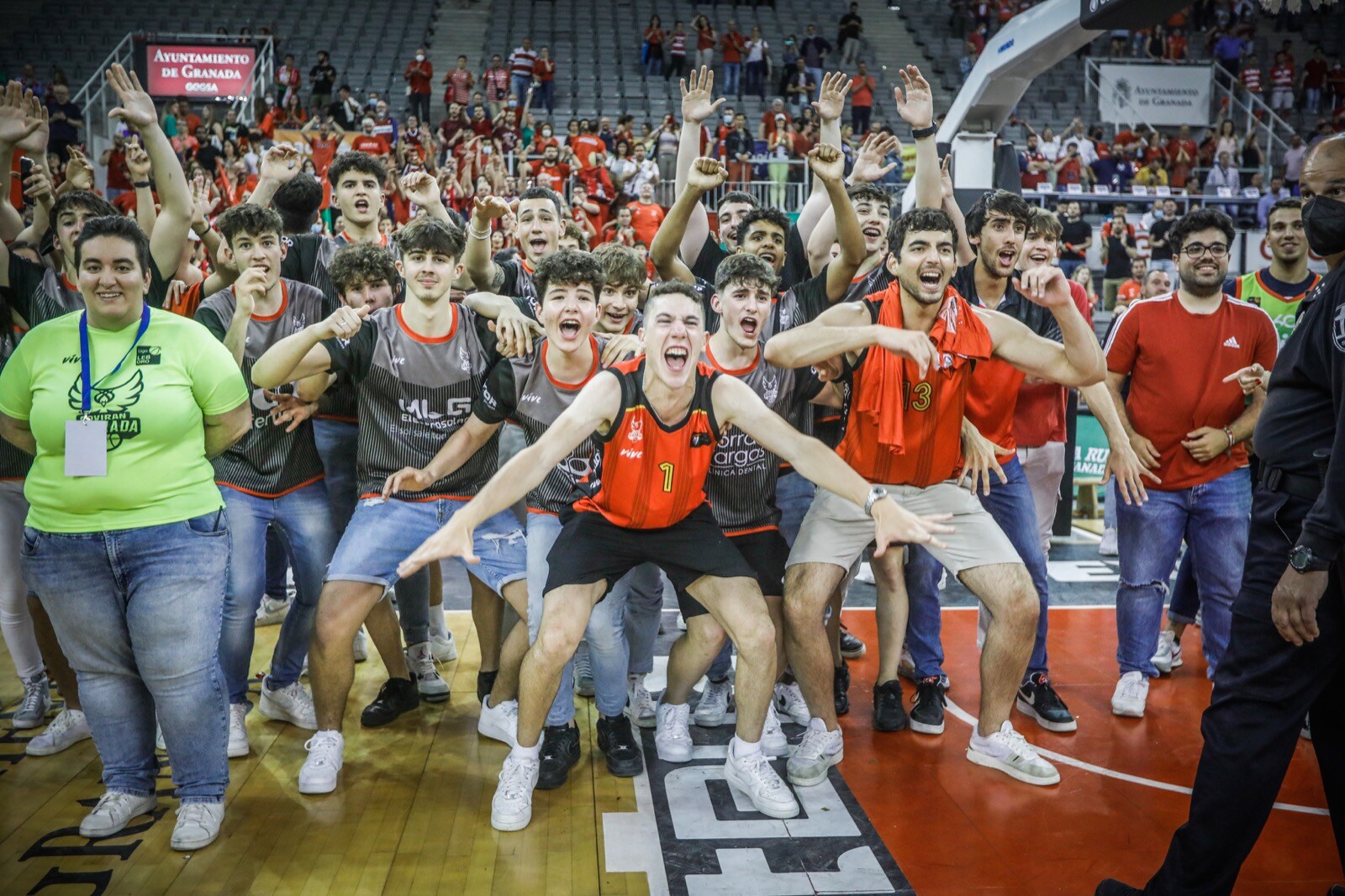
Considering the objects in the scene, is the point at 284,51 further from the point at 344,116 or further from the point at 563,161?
the point at 563,161

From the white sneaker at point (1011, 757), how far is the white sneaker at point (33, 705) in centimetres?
407

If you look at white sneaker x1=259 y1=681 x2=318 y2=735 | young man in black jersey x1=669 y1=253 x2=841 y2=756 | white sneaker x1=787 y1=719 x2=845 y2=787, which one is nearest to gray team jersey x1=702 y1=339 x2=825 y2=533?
young man in black jersey x1=669 y1=253 x2=841 y2=756

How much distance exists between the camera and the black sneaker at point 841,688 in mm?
4953

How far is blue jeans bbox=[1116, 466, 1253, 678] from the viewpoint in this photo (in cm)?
483

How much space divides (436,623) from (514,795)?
6.91 ft

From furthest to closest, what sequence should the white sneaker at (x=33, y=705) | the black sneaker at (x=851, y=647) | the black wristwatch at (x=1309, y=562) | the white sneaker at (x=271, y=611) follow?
the white sneaker at (x=271, y=611) → the black sneaker at (x=851, y=647) → the white sneaker at (x=33, y=705) → the black wristwatch at (x=1309, y=562)

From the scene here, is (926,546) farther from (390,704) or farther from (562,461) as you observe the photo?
(390,704)

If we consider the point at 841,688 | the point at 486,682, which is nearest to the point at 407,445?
the point at 486,682

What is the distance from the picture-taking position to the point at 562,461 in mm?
4254

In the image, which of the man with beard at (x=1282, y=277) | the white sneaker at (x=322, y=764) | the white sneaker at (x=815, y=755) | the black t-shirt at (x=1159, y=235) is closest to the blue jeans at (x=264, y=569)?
the white sneaker at (x=322, y=764)

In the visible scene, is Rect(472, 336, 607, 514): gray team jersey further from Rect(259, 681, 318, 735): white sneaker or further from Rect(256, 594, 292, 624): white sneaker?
Rect(256, 594, 292, 624): white sneaker

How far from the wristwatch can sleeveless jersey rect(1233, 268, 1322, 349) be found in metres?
2.98

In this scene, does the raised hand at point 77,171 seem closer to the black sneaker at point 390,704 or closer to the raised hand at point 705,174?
the black sneaker at point 390,704

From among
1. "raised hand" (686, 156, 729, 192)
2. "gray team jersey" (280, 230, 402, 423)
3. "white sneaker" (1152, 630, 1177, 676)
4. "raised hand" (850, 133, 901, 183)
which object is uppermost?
"raised hand" (850, 133, 901, 183)
